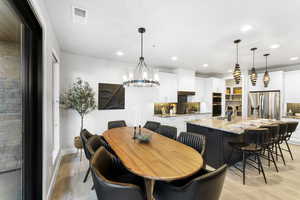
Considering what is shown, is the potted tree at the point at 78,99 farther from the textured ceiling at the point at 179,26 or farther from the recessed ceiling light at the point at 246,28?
the recessed ceiling light at the point at 246,28

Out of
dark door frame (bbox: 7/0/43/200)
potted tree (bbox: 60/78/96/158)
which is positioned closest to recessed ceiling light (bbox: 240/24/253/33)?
dark door frame (bbox: 7/0/43/200)

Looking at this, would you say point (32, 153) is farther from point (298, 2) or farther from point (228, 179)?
point (298, 2)

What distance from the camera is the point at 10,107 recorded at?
1.21 meters

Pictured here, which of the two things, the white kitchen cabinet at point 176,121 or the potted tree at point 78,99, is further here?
the white kitchen cabinet at point 176,121

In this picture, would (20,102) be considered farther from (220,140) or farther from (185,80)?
(185,80)

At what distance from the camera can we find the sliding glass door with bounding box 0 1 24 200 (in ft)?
3.60

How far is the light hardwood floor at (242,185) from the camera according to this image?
2066 mm

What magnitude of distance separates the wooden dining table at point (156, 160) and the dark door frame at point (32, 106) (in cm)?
93

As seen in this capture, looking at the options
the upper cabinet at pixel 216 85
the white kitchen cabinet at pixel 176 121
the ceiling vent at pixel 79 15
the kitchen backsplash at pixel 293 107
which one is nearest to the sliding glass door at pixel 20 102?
the ceiling vent at pixel 79 15

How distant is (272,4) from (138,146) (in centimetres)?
259

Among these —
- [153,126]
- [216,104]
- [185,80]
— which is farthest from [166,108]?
[216,104]

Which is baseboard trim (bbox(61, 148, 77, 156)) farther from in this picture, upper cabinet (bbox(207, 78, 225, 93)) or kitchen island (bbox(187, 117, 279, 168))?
upper cabinet (bbox(207, 78, 225, 93))

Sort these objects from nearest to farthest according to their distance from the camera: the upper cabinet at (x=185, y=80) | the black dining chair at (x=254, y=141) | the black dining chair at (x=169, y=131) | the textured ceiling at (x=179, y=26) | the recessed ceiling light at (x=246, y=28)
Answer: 1. the textured ceiling at (x=179, y=26)
2. the recessed ceiling light at (x=246, y=28)
3. the black dining chair at (x=254, y=141)
4. the black dining chair at (x=169, y=131)
5. the upper cabinet at (x=185, y=80)

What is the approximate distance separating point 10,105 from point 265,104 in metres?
6.63
